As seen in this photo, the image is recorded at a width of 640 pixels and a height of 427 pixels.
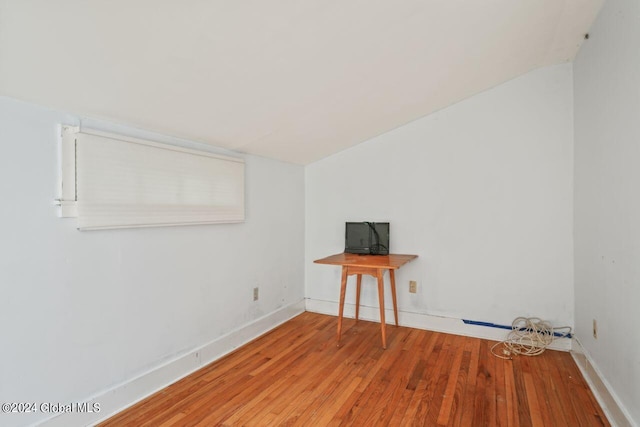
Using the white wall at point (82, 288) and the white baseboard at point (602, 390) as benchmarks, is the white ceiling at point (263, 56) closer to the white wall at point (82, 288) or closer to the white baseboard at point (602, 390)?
the white wall at point (82, 288)

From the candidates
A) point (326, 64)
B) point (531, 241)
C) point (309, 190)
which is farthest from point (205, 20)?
point (531, 241)

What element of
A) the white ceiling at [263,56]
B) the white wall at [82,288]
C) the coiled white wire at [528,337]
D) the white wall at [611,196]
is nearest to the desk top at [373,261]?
the white wall at [82,288]

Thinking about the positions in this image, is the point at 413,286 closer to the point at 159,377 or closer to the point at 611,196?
the point at 611,196

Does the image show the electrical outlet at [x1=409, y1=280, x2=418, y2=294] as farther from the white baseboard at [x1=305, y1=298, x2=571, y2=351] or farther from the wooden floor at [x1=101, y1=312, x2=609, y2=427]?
the wooden floor at [x1=101, y1=312, x2=609, y2=427]

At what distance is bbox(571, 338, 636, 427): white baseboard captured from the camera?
1576 millimetres

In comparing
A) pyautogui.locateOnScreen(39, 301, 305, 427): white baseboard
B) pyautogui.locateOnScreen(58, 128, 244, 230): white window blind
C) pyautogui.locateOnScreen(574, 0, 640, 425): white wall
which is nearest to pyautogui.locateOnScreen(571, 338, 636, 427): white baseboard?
pyautogui.locateOnScreen(574, 0, 640, 425): white wall

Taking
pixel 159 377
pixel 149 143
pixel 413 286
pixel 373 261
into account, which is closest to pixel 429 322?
pixel 413 286

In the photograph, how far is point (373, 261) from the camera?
2.71m

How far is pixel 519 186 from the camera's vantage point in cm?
272

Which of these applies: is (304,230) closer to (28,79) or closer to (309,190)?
(309,190)

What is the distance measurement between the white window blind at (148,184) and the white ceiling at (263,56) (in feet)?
0.45

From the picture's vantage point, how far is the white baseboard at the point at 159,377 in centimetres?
165

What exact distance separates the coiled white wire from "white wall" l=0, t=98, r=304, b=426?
7.22 feet

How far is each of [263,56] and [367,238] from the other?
2.05 meters
